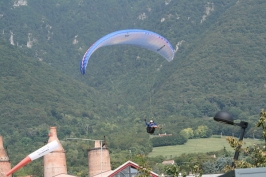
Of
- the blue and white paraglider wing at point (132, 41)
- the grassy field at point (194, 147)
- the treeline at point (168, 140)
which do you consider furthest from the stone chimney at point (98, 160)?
the treeline at point (168, 140)

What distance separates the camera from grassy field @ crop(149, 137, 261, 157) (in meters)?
176

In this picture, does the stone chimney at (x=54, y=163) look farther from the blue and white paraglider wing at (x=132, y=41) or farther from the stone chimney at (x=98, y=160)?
the blue and white paraglider wing at (x=132, y=41)

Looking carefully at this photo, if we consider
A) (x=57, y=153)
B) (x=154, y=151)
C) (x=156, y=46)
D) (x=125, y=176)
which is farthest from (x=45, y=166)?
(x=154, y=151)

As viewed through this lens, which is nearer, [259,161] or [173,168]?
[259,161]

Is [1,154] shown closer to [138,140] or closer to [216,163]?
[216,163]

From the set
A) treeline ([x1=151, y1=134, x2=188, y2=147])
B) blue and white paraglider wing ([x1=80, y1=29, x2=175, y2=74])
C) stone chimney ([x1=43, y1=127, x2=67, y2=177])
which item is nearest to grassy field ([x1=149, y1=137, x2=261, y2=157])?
treeline ([x1=151, y1=134, x2=188, y2=147])

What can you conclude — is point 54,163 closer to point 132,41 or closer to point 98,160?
point 98,160

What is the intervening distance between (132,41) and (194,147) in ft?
457

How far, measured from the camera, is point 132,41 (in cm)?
4453

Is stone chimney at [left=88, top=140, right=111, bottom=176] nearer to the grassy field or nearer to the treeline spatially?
the grassy field

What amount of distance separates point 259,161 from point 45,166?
200ft

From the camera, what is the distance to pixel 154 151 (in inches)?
7269

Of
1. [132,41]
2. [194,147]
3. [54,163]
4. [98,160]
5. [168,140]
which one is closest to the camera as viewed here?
[132,41]

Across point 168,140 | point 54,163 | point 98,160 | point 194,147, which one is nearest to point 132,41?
point 98,160
